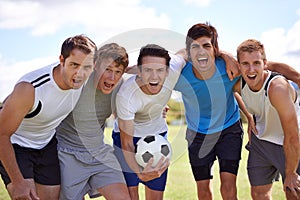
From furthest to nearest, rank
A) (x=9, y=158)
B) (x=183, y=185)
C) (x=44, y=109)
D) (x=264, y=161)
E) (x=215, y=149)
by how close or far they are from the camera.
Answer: (x=183, y=185) → (x=215, y=149) → (x=264, y=161) → (x=44, y=109) → (x=9, y=158)

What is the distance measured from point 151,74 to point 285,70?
1602 mm

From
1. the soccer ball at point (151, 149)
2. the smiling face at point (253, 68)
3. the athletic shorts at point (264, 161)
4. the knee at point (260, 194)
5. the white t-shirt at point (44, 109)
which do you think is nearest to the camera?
the white t-shirt at point (44, 109)

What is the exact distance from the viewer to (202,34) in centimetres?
577

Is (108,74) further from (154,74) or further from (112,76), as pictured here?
(154,74)

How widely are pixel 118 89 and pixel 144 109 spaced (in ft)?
1.24

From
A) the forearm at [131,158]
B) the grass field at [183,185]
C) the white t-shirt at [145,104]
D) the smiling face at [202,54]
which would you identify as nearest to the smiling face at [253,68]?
the smiling face at [202,54]

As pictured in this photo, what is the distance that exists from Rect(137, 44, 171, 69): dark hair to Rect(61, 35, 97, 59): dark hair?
0.57 metres

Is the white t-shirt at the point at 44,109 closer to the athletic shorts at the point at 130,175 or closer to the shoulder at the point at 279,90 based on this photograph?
the athletic shorts at the point at 130,175

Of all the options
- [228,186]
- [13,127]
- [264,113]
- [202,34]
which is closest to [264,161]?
[228,186]

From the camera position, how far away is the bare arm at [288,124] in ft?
17.0

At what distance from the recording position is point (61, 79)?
527 centimetres

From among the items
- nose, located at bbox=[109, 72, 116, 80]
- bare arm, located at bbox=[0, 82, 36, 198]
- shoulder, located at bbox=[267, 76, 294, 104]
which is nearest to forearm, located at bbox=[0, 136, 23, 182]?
bare arm, located at bbox=[0, 82, 36, 198]

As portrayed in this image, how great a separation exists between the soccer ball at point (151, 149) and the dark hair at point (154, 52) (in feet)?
2.82

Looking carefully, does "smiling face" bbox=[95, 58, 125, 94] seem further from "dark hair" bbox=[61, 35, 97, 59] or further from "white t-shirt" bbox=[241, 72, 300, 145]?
"white t-shirt" bbox=[241, 72, 300, 145]
